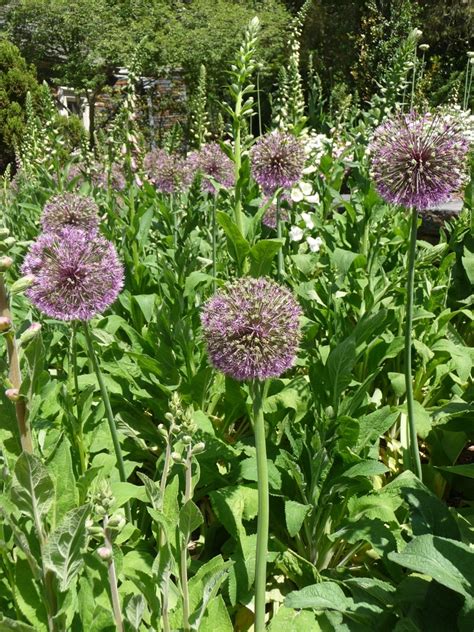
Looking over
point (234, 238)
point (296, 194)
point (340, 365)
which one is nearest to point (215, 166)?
point (296, 194)

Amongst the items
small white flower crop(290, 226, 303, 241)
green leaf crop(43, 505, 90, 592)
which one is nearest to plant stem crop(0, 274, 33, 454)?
green leaf crop(43, 505, 90, 592)

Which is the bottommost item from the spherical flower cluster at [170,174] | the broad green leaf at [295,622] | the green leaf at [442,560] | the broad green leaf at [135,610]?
the broad green leaf at [295,622]

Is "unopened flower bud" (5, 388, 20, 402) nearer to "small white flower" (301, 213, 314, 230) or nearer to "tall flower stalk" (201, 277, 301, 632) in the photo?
"tall flower stalk" (201, 277, 301, 632)

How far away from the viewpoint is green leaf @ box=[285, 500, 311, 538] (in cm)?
207

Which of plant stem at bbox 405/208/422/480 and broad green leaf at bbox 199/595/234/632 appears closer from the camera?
broad green leaf at bbox 199/595/234/632

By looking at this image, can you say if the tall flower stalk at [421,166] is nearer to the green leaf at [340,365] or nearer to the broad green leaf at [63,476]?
the green leaf at [340,365]

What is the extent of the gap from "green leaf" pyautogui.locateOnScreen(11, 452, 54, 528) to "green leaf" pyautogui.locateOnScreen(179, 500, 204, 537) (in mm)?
323

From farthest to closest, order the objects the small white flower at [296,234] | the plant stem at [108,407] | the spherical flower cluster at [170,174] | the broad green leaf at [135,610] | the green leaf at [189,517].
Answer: the spherical flower cluster at [170,174]
the small white flower at [296,234]
the plant stem at [108,407]
the green leaf at [189,517]
the broad green leaf at [135,610]

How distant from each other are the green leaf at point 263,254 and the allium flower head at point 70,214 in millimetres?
1361

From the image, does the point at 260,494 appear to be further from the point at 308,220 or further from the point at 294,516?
the point at 308,220

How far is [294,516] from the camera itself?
6.88 feet

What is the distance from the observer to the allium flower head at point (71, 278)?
213 centimetres

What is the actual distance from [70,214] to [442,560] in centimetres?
253

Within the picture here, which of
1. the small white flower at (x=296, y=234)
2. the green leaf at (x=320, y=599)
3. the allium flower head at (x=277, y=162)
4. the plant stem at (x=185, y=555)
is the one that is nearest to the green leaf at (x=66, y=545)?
the plant stem at (x=185, y=555)
